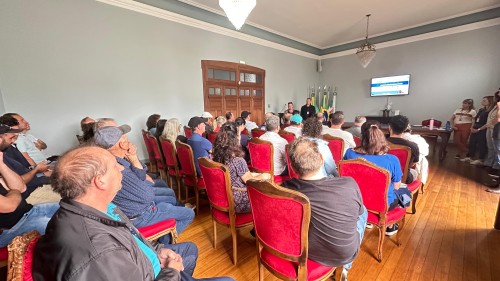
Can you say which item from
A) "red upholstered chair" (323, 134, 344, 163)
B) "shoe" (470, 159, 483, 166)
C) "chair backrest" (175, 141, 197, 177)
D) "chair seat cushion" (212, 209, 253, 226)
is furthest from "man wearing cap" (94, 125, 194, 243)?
"shoe" (470, 159, 483, 166)

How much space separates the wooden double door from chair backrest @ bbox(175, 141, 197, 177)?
10.4ft

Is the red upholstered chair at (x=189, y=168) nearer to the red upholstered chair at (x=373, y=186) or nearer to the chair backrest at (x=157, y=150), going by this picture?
the chair backrest at (x=157, y=150)

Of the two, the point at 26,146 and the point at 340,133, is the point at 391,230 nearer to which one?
the point at 340,133

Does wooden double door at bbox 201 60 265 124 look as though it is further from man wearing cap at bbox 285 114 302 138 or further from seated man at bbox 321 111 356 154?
seated man at bbox 321 111 356 154

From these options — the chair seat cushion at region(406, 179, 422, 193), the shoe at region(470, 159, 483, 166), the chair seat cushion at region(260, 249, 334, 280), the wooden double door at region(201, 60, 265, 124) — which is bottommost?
the shoe at region(470, 159, 483, 166)

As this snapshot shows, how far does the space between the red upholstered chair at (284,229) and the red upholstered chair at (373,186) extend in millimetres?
621

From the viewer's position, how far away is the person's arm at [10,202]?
3.72 feet

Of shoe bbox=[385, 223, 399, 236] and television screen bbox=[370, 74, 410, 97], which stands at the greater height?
television screen bbox=[370, 74, 410, 97]

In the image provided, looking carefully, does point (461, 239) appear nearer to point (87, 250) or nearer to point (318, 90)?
point (87, 250)

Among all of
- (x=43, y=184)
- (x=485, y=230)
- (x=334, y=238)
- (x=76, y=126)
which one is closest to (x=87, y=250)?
(x=334, y=238)

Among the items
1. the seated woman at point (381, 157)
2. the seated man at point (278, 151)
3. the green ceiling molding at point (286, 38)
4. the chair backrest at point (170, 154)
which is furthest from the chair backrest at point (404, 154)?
the green ceiling molding at point (286, 38)

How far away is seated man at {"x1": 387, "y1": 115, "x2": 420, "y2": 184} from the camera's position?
220 cm

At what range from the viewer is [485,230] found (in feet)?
7.05

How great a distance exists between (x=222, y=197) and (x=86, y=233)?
1.12m
